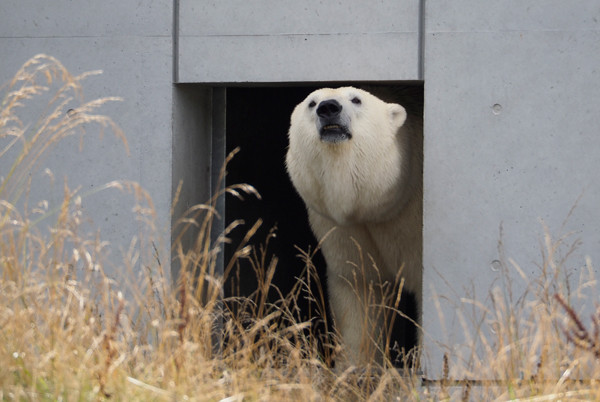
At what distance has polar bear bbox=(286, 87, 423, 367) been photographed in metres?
4.66

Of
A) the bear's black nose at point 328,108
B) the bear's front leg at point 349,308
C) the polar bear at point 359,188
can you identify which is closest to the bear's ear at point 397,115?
the polar bear at point 359,188

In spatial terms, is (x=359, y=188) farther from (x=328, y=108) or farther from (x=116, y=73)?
(x=116, y=73)

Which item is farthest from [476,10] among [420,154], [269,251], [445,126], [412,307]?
[412,307]

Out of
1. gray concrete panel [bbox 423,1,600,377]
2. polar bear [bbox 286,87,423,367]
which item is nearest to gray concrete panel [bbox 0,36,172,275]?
polar bear [bbox 286,87,423,367]

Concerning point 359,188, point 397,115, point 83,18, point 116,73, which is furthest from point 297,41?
point 83,18

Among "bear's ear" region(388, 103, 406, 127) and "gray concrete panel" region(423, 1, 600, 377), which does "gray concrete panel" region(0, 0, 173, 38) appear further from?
"gray concrete panel" region(423, 1, 600, 377)

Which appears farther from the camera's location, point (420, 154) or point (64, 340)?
point (420, 154)

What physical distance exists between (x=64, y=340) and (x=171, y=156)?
222 centimetres

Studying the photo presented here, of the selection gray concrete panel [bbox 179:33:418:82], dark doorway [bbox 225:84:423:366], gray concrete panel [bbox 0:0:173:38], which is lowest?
dark doorway [bbox 225:84:423:366]

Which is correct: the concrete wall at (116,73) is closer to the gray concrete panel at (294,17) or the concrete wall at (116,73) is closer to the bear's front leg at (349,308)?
the gray concrete panel at (294,17)

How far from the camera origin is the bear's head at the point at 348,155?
15.1ft

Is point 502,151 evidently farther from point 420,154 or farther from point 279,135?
point 279,135

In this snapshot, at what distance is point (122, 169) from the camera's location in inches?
197

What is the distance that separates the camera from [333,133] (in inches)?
179
